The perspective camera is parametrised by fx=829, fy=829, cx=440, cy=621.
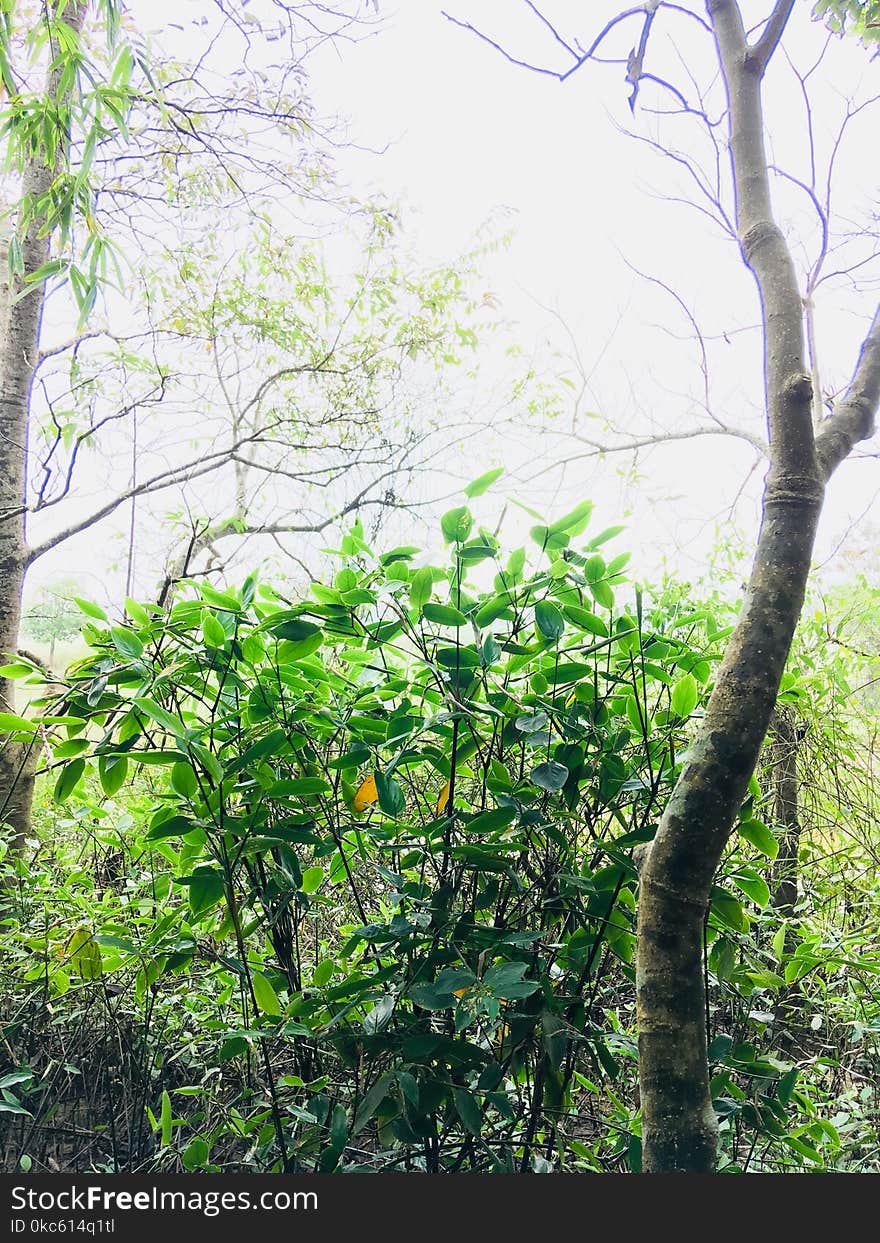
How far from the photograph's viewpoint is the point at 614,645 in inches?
26.0

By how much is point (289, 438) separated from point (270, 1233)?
2269 millimetres

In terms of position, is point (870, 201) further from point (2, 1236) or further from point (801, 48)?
point (2, 1236)

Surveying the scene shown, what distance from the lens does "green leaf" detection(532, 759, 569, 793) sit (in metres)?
0.53

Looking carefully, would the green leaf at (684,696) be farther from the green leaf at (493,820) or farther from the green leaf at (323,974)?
the green leaf at (323,974)

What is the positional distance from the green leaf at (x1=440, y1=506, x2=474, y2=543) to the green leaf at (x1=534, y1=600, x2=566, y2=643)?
7 cm

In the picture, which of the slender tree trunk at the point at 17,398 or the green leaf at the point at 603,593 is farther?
the slender tree trunk at the point at 17,398

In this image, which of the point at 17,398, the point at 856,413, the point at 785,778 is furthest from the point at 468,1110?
the point at 17,398

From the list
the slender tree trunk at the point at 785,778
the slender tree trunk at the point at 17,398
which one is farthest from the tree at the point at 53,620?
the slender tree trunk at the point at 785,778

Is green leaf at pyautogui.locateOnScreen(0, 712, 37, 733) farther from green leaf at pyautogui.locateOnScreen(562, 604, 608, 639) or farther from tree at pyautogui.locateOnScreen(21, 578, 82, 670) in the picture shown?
tree at pyautogui.locateOnScreen(21, 578, 82, 670)

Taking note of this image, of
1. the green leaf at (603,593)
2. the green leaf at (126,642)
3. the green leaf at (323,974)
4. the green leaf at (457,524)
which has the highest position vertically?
the green leaf at (457,524)

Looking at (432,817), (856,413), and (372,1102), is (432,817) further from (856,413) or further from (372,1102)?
(856,413)

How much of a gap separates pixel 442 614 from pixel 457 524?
64mm

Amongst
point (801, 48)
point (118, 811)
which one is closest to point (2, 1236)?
point (118, 811)

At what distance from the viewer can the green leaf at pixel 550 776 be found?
0.53m
